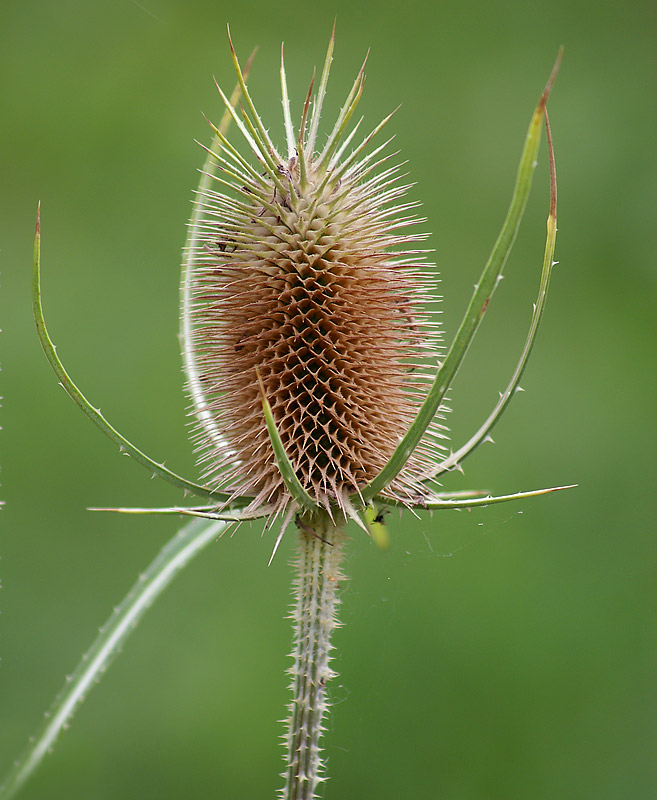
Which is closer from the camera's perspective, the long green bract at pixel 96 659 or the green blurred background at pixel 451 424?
the long green bract at pixel 96 659

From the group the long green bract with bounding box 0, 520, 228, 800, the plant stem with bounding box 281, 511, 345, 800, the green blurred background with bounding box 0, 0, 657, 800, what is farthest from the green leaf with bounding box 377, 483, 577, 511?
the green blurred background with bounding box 0, 0, 657, 800

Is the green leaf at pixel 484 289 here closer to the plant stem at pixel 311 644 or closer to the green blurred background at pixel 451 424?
the plant stem at pixel 311 644

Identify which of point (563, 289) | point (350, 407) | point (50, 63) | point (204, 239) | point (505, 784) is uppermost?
point (50, 63)

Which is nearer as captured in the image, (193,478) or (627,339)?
(193,478)

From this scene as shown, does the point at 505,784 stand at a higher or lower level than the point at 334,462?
lower

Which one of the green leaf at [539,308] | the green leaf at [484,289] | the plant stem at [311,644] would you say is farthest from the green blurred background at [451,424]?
the green leaf at [484,289]

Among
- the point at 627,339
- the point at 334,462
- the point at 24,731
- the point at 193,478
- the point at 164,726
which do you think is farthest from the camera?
the point at 627,339

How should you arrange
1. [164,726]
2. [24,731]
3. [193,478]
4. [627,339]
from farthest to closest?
[627,339] < [193,478] < [164,726] < [24,731]

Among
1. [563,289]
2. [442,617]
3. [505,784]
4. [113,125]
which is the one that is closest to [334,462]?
[442,617]

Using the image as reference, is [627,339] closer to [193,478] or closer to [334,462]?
[193,478]
